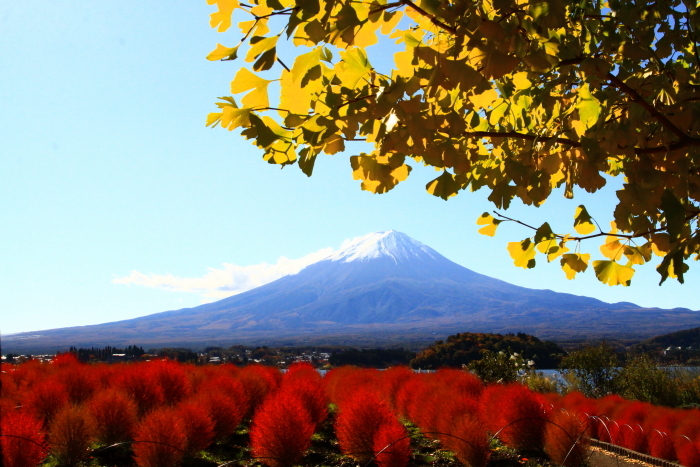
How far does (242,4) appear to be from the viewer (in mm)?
1726

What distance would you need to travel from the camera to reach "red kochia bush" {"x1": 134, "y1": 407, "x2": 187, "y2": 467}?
4094mm

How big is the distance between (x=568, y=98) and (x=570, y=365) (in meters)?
14.0

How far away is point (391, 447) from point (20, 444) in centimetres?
300

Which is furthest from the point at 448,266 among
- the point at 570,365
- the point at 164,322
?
the point at 570,365

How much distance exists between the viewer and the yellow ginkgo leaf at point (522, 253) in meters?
2.84

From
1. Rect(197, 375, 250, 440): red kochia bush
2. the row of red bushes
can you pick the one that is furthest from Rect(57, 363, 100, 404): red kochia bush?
Rect(197, 375, 250, 440): red kochia bush

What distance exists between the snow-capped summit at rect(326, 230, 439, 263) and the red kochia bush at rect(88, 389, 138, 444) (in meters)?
169

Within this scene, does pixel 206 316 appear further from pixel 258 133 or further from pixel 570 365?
pixel 258 133

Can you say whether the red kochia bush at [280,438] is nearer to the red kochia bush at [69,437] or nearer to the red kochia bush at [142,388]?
the red kochia bush at [69,437]

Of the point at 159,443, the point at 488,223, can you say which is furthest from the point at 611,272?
the point at 159,443

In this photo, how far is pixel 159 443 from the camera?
4082 mm

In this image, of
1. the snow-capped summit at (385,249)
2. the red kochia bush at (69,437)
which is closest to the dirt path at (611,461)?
the red kochia bush at (69,437)

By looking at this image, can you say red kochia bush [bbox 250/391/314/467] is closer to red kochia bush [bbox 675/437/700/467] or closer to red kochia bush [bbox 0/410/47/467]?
red kochia bush [bbox 0/410/47/467]

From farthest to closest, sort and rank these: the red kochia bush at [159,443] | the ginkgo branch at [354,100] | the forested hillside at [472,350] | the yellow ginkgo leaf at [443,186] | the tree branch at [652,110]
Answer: the forested hillside at [472,350] → the red kochia bush at [159,443] → the yellow ginkgo leaf at [443,186] → the tree branch at [652,110] → the ginkgo branch at [354,100]
